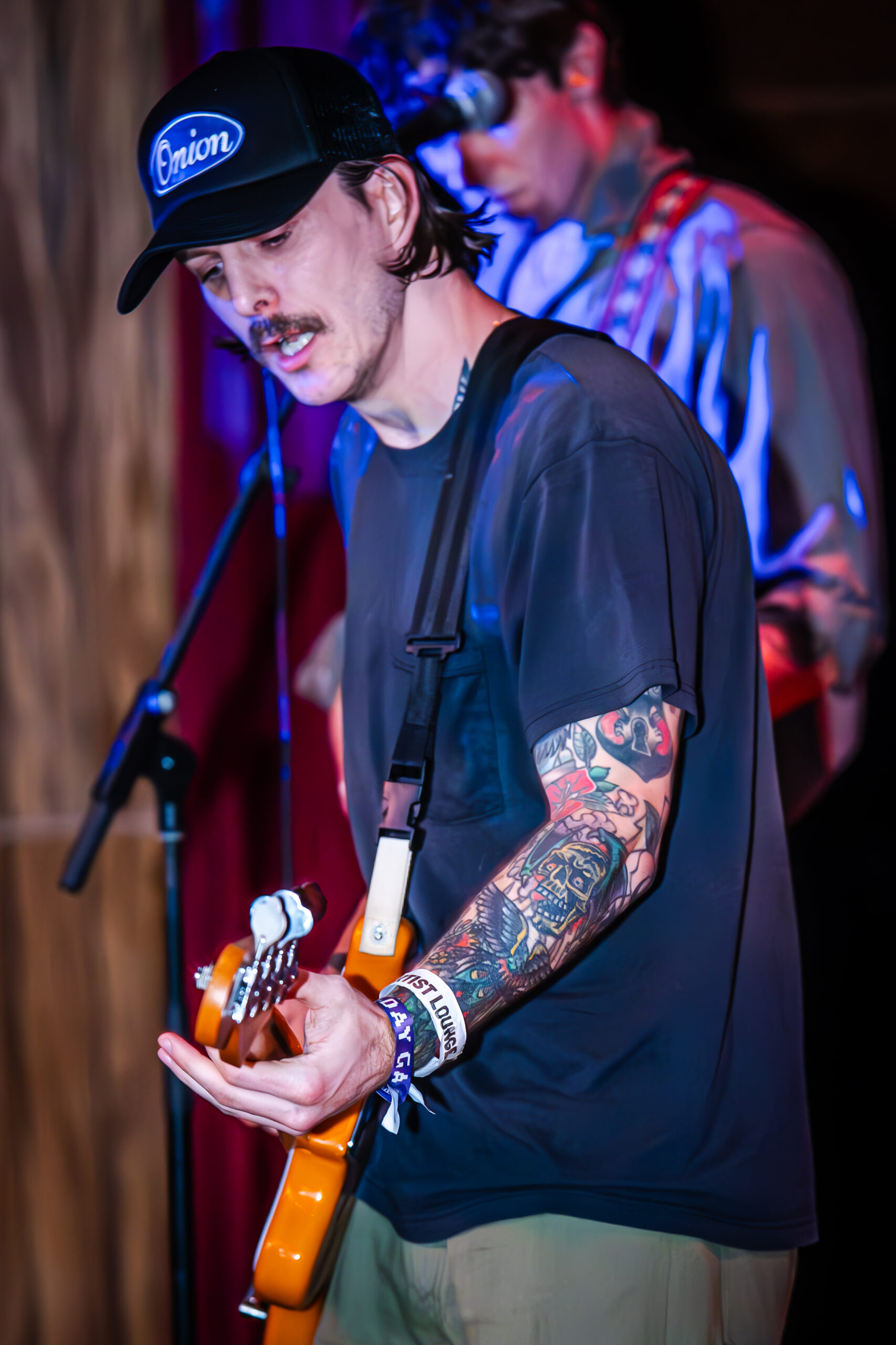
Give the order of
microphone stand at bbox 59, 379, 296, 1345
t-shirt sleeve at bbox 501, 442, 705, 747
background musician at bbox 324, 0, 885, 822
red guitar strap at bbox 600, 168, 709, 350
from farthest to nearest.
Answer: red guitar strap at bbox 600, 168, 709, 350
background musician at bbox 324, 0, 885, 822
microphone stand at bbox 59, 379, 296, 1345
t-shirt sleeve at bbox 501, 442, 705, 747

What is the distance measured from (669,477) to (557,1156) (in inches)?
19.8

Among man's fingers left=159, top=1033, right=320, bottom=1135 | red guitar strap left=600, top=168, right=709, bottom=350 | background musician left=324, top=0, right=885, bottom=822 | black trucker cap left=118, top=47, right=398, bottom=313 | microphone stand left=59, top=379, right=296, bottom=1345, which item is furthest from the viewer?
red guitar strap left=600, top=168, right=709, bottom=350

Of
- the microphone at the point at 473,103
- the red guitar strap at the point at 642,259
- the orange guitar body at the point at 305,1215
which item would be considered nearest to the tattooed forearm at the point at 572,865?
the orange guitar body at the point at 305,1215

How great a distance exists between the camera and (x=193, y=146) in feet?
2.89

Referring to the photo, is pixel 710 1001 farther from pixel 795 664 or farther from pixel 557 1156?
pixel 795 664

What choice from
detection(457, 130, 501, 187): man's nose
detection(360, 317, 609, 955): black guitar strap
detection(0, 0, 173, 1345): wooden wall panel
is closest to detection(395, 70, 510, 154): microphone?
detection(457, 130, 501, 187): man's nose

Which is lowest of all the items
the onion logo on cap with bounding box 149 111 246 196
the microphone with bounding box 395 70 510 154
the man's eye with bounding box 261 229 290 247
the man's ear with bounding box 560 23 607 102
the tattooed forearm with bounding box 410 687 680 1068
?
the tattooed forearm with bounding box 410 687 680 1068

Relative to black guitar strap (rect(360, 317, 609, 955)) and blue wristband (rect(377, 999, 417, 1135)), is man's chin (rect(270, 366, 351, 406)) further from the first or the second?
blue wristband (rect(377, 999, 417, 1135))

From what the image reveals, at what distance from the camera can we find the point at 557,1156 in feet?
2.64

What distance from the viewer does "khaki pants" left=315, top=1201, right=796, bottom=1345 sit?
2.62ft

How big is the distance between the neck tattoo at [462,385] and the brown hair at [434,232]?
3.8 inches

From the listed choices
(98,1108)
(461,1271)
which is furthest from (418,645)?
(98,1108)

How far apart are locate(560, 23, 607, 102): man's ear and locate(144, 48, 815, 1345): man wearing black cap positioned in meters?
0.82

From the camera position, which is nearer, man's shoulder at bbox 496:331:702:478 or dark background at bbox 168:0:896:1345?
man's shoulder at bbox 496:331:702:478
